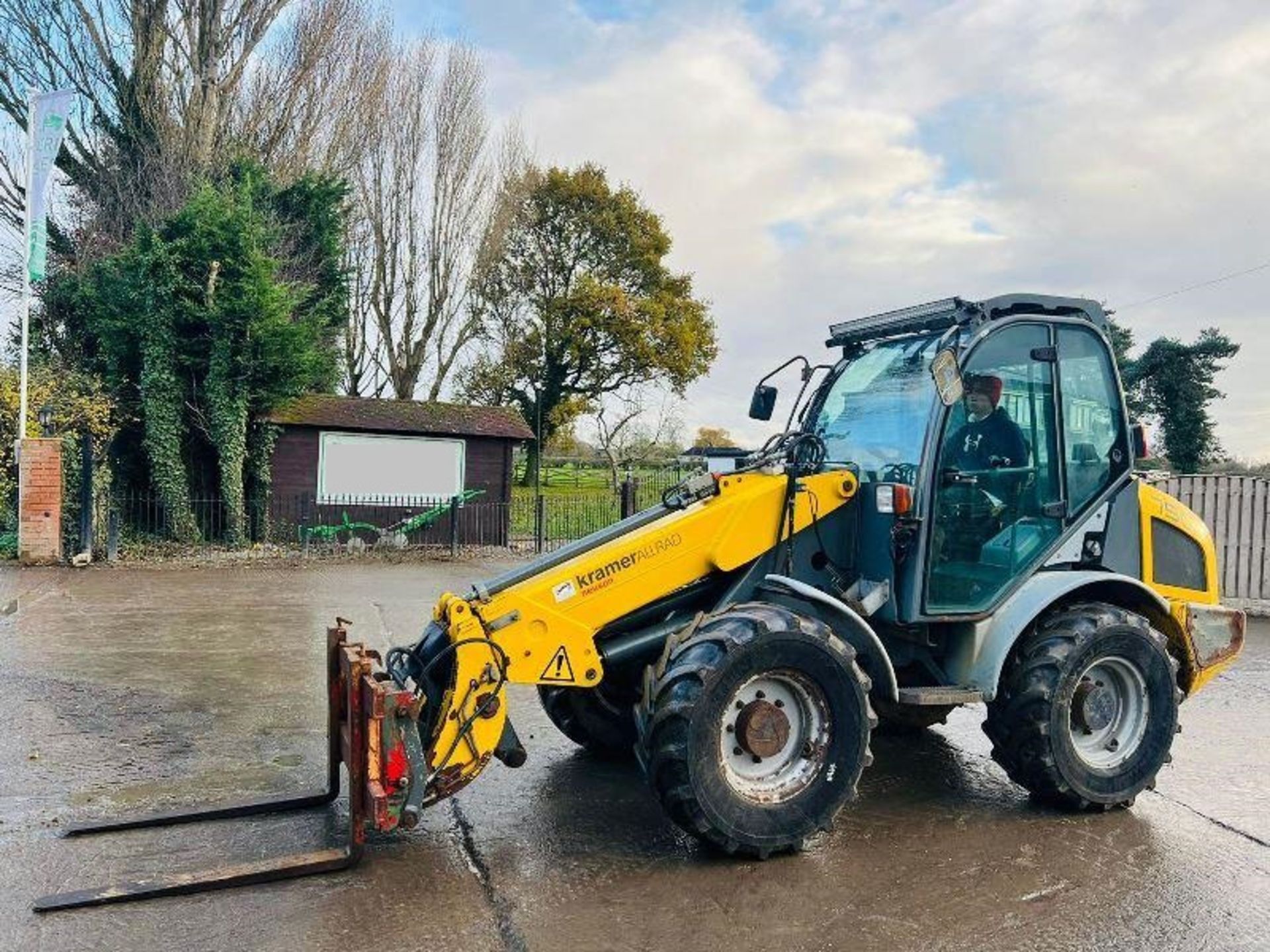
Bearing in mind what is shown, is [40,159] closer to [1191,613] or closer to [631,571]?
[631,571]

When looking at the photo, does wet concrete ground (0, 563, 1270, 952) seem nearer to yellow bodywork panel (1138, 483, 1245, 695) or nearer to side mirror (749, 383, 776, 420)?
yellow bodywork panel (1138, 483, 1245, 695)

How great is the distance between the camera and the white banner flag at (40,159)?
47.2ft

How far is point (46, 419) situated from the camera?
14148mm

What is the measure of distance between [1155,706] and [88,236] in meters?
20.9

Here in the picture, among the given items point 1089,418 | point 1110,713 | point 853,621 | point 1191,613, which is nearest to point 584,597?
point 853,621

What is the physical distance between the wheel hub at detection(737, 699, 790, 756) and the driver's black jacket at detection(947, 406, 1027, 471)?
1.53m

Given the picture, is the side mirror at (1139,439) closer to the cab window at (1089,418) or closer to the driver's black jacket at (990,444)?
the cab window at (1089,418)

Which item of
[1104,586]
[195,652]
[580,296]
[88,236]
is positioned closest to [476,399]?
[580,296]

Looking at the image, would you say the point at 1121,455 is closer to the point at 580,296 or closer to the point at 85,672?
the point at 85,672

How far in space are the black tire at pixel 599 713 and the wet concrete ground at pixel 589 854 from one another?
0.14 m

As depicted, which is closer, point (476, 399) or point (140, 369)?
point (140, 369)

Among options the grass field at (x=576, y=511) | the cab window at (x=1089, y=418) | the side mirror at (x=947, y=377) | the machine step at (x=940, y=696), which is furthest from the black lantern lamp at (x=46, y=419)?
the cab window at (x=1089, y=418)

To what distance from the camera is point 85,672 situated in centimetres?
745

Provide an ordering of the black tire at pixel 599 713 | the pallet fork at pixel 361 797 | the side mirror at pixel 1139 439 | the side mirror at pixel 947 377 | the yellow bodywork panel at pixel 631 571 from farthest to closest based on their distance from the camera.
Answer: the black tire at pixel 599 713 → the side mirror at pixel 1139 439 → the side mirror at pixel 947 377 → the yellow bodywork panel at pixel 631 571 → the pallet fork at pixel 361 797
